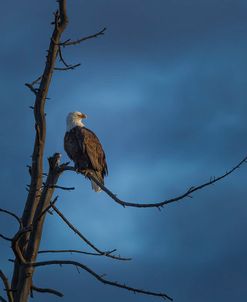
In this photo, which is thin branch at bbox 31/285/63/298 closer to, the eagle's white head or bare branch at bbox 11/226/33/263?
bare branch at bbox 11/226/33/263

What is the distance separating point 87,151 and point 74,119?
1443 mm

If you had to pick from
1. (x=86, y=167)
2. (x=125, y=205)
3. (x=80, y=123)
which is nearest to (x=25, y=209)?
(x=125, y=205)

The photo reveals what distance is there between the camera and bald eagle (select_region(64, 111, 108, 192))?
10.8 meters

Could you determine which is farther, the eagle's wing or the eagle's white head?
the eagle's white head

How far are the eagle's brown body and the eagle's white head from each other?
0.50 m

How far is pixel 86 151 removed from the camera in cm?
1083

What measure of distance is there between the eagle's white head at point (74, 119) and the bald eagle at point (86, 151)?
34 centimetres

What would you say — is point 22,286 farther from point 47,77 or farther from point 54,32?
point 54,32

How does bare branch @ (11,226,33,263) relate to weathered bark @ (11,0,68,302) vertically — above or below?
below

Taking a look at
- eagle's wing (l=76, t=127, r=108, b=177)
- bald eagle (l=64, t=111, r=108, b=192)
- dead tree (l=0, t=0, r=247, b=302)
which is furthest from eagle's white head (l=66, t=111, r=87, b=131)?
dead tree (l=0, t=0, r=247, b=302)

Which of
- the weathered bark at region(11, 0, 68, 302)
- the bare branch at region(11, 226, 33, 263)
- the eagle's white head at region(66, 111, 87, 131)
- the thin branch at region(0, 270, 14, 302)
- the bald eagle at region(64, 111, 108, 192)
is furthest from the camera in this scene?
the eagle's white head at region(66, 111, 87, 131)

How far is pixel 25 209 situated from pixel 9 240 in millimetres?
736

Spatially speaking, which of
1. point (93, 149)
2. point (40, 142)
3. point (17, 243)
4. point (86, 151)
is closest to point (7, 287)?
point (17, 243)

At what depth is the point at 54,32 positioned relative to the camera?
239 inches
